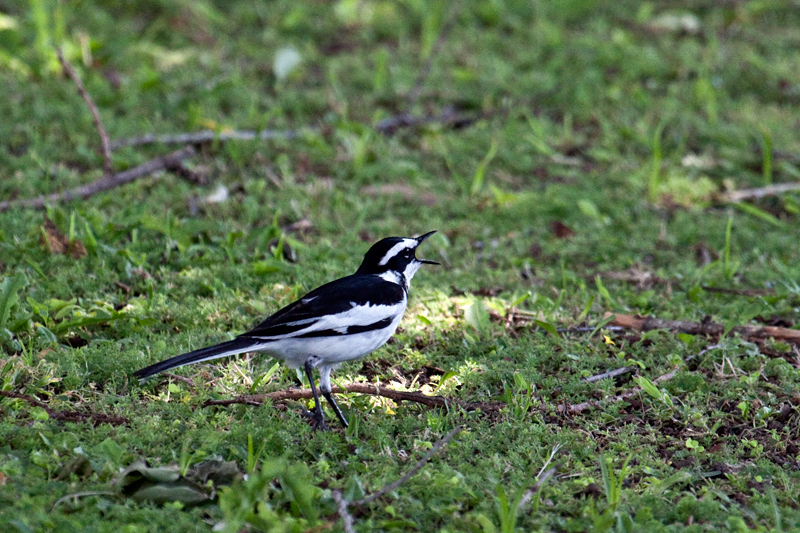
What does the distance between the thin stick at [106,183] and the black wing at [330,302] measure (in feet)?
9.21

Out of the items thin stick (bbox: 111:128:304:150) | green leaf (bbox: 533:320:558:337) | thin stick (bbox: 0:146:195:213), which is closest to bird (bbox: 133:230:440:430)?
green leaf (bbox: 533:320:558:337)

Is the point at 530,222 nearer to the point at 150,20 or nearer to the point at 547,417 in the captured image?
the point at 547,417

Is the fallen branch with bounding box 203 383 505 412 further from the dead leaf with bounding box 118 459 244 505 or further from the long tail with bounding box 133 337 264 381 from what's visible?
the dead leaf with bounding box 118 459 244 505

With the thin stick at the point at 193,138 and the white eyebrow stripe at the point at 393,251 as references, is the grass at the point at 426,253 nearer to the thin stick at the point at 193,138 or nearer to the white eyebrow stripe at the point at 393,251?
the thin stick at the point at 193,138

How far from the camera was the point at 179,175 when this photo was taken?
8125 mm

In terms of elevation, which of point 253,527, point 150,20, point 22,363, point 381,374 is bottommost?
point 381,374

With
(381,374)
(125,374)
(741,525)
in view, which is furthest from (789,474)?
(125,374)

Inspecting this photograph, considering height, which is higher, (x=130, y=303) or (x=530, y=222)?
(x=130, y=303)

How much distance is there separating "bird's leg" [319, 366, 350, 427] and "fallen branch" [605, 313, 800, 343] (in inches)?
82.8

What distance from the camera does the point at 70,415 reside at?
4.61m

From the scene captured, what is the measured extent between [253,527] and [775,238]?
5.84 meters

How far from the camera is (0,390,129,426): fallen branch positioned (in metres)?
4.57

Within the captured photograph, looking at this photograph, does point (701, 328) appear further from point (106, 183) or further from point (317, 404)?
point (106, 183)

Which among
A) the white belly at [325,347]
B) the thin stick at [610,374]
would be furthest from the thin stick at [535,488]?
the white belly at [325,347]
